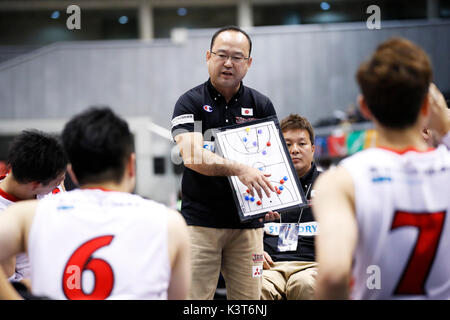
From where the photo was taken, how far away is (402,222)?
144 cm

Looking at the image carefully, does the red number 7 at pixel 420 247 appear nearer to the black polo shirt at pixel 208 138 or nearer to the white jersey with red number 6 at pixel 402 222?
the white jersey with red number 6 at pixel 402 222

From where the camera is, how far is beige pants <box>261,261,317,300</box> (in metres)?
2.90

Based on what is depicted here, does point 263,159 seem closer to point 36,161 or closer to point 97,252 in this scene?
point 36,161

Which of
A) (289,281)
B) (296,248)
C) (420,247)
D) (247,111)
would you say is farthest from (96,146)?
(296,248)

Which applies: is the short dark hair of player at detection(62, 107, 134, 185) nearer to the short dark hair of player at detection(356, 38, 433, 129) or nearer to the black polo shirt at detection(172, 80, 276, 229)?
the short dark hair of player at detection(356, 38, 433, 129)

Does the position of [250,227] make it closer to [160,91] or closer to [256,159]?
[256,159]

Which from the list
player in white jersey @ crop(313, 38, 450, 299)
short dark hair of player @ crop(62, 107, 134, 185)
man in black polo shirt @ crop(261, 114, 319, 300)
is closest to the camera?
player in white jersey @ crop(313, 38, 450, 299)

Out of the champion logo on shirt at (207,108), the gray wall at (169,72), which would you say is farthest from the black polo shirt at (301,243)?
the gray wall at (169,72)

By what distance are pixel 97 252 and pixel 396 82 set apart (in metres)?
1.04

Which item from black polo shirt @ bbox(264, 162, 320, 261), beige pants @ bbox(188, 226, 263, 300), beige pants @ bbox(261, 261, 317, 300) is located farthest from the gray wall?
beige pants @ bbox(188, 226, 263, 300)

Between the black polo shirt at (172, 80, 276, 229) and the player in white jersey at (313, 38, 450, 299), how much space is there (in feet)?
4.25

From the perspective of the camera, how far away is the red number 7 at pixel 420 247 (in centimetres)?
145

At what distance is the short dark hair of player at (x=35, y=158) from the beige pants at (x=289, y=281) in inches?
55.9

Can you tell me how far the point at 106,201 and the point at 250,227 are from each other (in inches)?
54.7
